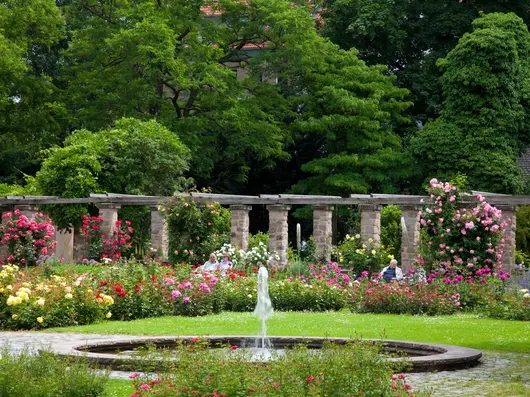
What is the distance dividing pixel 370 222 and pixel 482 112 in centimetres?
1133

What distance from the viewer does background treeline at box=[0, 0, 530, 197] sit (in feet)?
121

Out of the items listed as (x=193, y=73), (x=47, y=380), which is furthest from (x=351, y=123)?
(x=47, y=380)

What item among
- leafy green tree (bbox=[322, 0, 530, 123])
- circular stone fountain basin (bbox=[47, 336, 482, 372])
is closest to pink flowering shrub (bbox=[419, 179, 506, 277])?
circular stone fountain basin (bbox=[47, 336, 482, 372])

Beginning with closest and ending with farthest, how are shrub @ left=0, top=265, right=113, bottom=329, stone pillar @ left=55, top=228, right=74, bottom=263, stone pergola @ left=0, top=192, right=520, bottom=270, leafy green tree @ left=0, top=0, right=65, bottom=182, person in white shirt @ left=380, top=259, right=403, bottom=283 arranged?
shrub @ left=0, top=265, right=113, bottom=329, person in white shirt @ left=380, top=259, right=403, bottom=283, stone pergola @ left=0, top=192, right=520, bottom=270, stone pillar @ left=55, top=228, right=74, bottom=263, leafy green tree @ left=0, top=0, right=65, bottom=182

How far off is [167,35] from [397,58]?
31.0 feet

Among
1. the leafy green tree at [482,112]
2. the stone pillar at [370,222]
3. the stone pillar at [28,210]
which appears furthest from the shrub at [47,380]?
the leafy green tree at [482,112]

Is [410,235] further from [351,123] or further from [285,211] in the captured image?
[351,123]

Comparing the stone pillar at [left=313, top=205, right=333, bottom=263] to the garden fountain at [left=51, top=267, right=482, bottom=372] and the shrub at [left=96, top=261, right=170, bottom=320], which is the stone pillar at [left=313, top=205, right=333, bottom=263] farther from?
the garden fountain at [left=51, top=267, right=482, bottom=372]

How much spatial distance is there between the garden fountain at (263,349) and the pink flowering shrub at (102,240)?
1458cm

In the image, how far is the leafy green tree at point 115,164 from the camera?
3347 centimetres

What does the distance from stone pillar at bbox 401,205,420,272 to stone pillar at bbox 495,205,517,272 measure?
8.29 feet

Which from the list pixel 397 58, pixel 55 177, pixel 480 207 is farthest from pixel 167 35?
pixel 480 207

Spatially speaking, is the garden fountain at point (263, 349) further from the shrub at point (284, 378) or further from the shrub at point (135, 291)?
the shrub at point (135, 291)

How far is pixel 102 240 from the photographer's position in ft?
96.1
